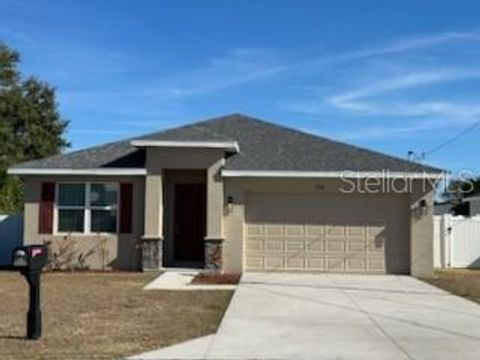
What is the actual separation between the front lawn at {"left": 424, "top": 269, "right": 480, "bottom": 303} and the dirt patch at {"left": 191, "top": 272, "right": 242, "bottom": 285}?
17.1 feet

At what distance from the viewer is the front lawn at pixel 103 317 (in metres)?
11.1

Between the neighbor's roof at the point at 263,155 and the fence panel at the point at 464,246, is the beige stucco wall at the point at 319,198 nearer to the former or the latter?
the neighbor's roof at the point at 263,155

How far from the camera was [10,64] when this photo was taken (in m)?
53.9

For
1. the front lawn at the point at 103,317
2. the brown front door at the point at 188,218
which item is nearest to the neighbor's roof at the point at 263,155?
the brown front door at the point at 188,218

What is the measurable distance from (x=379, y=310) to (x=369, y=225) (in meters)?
9.32

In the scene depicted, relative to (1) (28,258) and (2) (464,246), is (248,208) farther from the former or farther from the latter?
(1) (28,258)

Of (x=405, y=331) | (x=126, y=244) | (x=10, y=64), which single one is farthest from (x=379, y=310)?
(x=10, y=64)

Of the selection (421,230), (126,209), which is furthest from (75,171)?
(421,230)

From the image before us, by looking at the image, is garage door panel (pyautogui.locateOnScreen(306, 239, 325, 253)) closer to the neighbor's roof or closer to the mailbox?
the neighbor's roof

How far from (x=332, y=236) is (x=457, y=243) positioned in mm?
6600

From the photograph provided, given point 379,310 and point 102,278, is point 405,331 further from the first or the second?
point 102,278

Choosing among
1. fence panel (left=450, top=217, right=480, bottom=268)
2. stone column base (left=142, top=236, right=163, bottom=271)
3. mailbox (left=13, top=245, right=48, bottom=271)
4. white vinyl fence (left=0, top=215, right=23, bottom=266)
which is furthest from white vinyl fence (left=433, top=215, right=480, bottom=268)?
mailbox (left=13, top=245, right=48, bottom=271)

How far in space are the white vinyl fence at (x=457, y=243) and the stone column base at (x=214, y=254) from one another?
8677 mm

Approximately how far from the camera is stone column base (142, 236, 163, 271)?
24328mm
